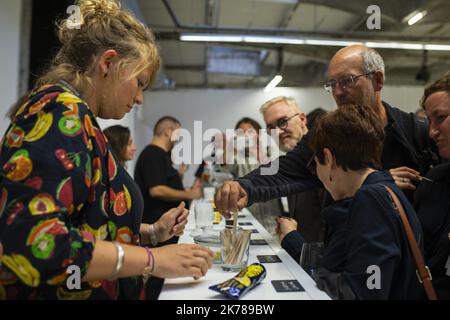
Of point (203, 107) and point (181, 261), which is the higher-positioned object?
point (203, 107)

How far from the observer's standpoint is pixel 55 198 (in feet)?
2.12

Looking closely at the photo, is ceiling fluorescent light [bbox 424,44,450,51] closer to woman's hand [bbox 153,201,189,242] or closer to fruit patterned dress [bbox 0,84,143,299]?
woman's hand [bbox 153,201,189,242]

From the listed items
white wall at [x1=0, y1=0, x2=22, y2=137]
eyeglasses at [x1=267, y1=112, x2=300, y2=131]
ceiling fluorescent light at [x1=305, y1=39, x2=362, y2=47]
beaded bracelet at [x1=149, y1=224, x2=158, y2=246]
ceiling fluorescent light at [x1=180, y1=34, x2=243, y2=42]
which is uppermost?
ceiling fluorescent light at [x1=180, y1=34, x2=243, y2=42]

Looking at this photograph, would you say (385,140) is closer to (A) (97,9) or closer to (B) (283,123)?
(B) (283,123)

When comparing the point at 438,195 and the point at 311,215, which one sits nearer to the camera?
the point at 438,195

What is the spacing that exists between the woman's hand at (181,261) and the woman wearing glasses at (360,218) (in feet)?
0.92

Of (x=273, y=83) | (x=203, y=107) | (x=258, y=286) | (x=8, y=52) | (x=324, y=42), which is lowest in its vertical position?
(x=258, y=286)

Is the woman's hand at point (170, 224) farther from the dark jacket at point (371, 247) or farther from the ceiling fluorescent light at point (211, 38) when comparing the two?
the ceiling fluorescent light at point (211, 38)

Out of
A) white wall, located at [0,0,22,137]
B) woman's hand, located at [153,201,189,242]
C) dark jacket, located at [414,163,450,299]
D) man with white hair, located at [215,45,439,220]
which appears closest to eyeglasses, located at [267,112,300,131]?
man with white hair, located at [215,45,439,220]

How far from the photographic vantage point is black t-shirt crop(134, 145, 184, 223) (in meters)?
2.78

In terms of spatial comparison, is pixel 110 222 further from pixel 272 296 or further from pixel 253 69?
pixel 253 69

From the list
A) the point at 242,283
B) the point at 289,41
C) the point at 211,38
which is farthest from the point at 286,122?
the point at 211,38

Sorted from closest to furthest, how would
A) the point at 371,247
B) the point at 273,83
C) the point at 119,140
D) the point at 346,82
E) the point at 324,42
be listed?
the point at 371,247, the point at 346,82, the point at 119,140, the point at 324,42, the point at 273,83

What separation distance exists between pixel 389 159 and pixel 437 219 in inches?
14.4
